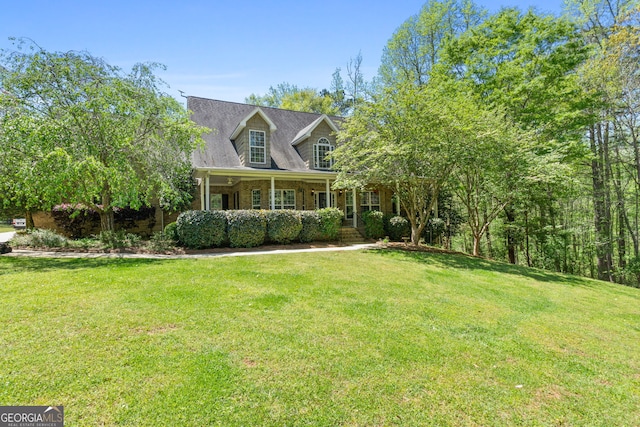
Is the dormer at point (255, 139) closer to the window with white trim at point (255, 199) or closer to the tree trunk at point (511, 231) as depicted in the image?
the window with white trim at point (255, 199)

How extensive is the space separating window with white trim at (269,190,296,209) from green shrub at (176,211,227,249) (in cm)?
581

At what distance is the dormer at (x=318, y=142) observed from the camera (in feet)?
55.6

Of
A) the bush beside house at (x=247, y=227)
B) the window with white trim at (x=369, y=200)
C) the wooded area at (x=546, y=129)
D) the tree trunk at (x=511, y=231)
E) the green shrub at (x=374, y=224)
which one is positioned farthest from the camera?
the window with white trim at (x=369, y=200)

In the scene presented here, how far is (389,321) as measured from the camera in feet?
15.4

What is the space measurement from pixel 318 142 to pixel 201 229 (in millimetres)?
8357

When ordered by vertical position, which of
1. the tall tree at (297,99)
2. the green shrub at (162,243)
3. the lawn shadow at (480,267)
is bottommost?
the lawn shadow at (480,267)

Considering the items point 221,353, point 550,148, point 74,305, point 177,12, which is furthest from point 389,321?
point 550,148

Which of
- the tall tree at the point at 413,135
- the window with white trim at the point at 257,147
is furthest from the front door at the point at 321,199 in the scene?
the tall tree at the point at 413,135

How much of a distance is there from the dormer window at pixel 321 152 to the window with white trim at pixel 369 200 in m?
3.23

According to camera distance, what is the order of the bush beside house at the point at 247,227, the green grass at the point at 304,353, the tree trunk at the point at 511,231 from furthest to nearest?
the tree trunk at the point at 511,231 < the bush beside house at the point at 247,227 < the green grass at the point at 304,353

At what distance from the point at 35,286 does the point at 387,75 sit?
2301 centimetres

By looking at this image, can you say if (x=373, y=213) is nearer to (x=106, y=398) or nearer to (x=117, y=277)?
(x=117, y=277)

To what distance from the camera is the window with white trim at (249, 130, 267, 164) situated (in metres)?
15.5

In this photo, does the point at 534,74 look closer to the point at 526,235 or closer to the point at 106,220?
the point at 526,235
